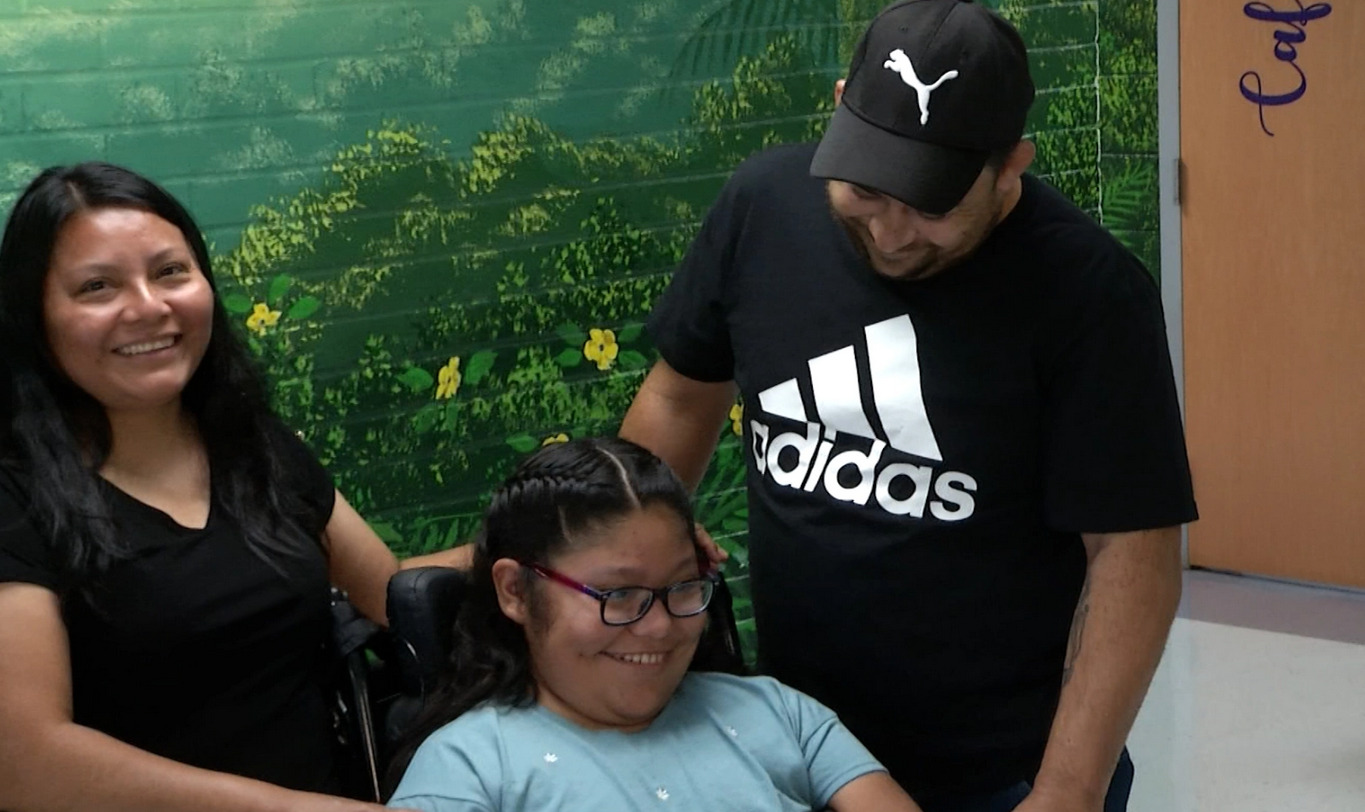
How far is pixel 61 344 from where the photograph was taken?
1.92 m

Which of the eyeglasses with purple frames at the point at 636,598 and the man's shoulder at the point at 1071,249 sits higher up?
the man's shoulder at the point at 1071,249

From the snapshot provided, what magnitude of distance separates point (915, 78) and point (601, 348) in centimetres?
173

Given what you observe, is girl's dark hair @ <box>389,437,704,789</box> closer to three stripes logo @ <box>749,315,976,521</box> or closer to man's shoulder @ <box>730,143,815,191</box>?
three stripes logo @ <box>749,315,976,521</box>

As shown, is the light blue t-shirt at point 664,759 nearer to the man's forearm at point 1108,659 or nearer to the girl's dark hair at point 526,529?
the girl's dark hair at point 526,529

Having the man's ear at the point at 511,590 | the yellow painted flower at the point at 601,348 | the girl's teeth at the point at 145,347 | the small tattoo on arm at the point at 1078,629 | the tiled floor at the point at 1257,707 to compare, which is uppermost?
the girl's teeth at the point at 145,347

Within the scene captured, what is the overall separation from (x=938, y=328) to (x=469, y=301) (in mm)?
1519

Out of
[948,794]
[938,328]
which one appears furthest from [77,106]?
[948,794]

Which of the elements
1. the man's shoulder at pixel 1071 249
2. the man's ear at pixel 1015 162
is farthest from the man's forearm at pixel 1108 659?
the man's ear at pixel 1015 162

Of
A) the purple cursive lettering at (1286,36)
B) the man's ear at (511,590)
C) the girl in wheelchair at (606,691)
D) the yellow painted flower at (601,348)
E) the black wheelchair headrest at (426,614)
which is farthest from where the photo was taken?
the purple cursive lettering at (1286,36)

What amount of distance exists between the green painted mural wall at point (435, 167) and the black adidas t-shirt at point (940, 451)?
115 centimetres

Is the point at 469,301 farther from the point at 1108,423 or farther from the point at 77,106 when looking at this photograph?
the point at 1108,423

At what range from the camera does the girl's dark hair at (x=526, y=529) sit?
1.93 metres

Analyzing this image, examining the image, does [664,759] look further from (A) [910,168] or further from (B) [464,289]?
(B) [464,289]

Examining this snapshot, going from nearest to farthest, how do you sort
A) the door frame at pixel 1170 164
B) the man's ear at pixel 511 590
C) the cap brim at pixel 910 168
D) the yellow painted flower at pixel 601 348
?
1. the cap brim at pixel 910 168
2. the man's ear at pixel 511 590
3. the yellow painted flower at pixel 601 348
4. the door frame at pixel 1170 164
